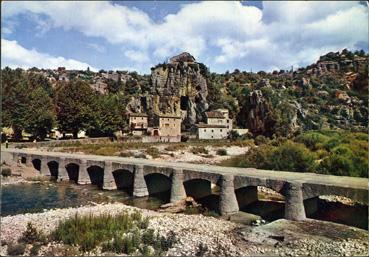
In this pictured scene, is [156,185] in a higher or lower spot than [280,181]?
lower

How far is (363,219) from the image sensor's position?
18.7 metres

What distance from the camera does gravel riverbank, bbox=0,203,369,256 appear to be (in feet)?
46.9

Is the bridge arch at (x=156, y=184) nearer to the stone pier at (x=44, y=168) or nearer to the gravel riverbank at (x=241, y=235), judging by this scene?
the gravel riverbank at (x=241, y=235)

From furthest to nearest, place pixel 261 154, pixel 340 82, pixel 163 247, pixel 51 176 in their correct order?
pixel 340 82, pixel 51 176, pixel 261 154, pixel 163 247

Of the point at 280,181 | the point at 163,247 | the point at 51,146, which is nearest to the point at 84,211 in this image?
the point at 163,247

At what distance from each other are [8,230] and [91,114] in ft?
123

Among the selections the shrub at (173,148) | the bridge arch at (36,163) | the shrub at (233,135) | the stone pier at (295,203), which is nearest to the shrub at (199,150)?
the shrub at (173,148)

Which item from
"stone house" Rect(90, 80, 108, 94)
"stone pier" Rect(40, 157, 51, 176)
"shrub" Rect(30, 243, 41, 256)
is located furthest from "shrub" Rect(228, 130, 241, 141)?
"shrub" Rect(30, 243, 41, 256)

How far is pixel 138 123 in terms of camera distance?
2761 inches

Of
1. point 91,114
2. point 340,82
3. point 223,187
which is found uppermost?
point 340,82

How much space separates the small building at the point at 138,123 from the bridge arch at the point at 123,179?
37.3 metres

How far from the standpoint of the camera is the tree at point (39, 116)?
47.5 metres

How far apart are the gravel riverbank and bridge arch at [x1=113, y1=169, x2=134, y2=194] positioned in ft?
30.6

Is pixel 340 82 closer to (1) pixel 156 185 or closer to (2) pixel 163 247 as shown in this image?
(1) pixel 156 185
